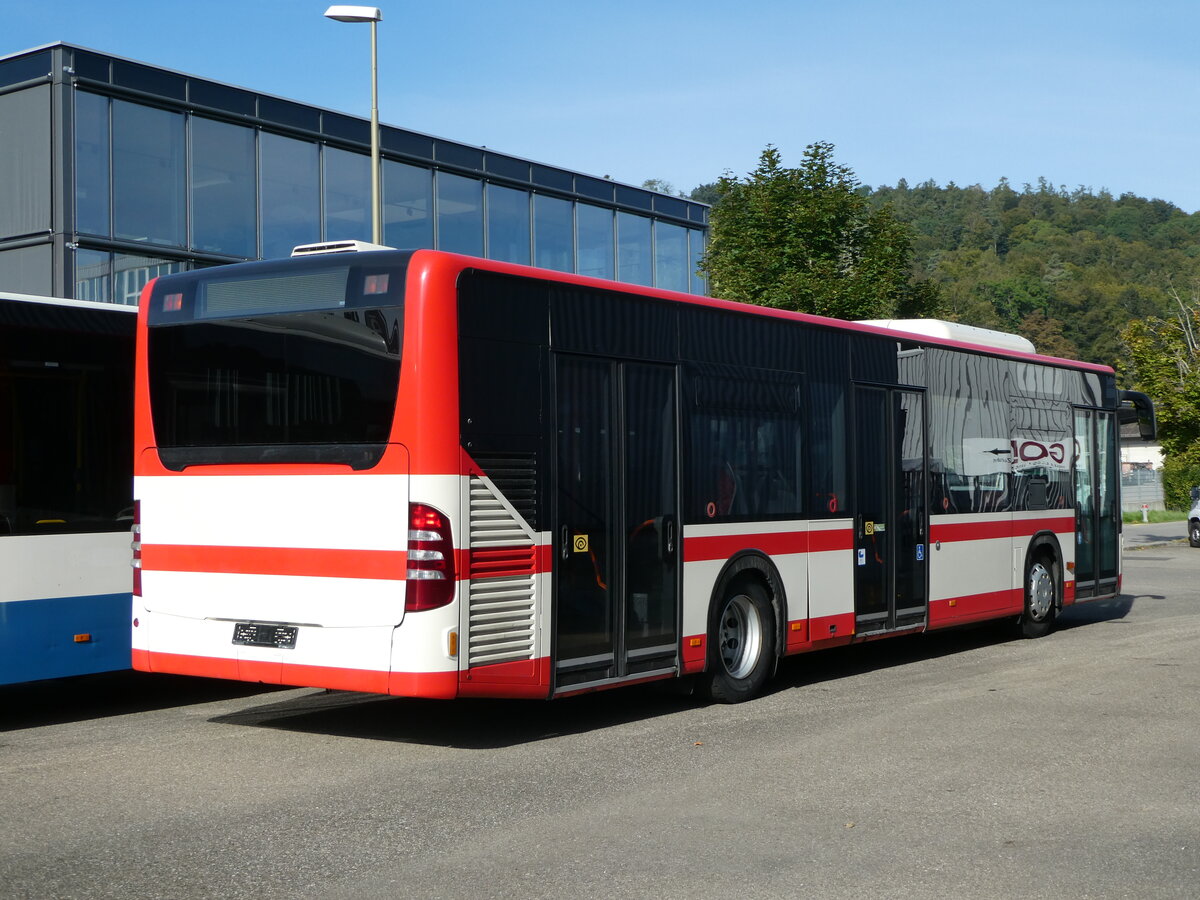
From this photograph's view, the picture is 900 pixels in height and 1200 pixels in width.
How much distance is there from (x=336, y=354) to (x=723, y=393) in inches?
126

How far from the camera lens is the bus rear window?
8352 mm

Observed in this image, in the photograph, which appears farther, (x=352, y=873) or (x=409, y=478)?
(x=409, y=478)

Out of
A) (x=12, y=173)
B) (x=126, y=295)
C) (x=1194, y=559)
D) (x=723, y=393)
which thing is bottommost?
(x=1194, y=559)

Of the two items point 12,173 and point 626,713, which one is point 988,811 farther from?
point 12,173

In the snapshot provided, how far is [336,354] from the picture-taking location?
8.52 meters

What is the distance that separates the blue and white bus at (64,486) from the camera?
9.38m

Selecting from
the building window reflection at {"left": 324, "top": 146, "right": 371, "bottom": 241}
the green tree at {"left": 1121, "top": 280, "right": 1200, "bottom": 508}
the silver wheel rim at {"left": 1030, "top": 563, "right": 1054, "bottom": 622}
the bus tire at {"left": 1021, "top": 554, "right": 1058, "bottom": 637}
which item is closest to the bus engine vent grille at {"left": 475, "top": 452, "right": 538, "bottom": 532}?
the bus tire at {"left": 1021, "top": 554, "right": 1058, "bottom": 637}

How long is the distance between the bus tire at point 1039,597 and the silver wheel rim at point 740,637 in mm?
5188

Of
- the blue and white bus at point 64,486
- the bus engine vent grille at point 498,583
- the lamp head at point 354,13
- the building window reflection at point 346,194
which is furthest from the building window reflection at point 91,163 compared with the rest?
the bus engine vent grille at point 498,583

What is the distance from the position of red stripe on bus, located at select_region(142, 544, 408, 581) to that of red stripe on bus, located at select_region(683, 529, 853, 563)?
8.37 ft

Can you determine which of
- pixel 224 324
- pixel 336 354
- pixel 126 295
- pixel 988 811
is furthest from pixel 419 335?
pixel 126 295

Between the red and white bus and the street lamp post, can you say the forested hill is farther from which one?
the red and white bus

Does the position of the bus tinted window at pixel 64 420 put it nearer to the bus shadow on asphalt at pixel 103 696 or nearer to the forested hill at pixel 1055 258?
the bus shadow on asphalt at pixel 103 696

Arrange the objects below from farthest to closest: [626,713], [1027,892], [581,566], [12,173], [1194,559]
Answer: [1194,559], [12,173], [626,713], [581,566], [1027,892]
